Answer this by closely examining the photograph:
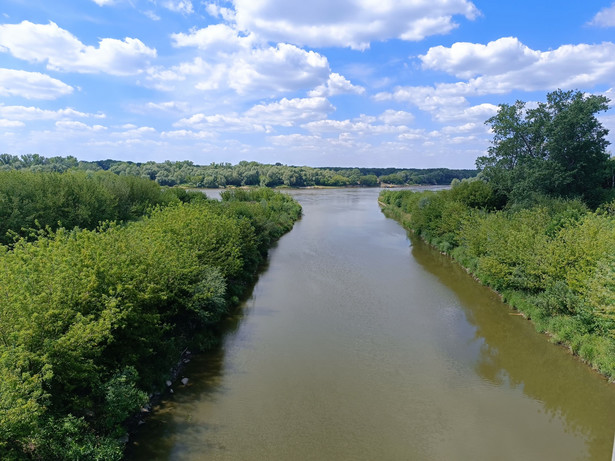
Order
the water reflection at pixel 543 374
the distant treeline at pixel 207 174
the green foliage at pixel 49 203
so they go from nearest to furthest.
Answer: the water reflection at pixel 543 374 → the green foliage at pixel 49 203 → the distant treeline at pixel 207 174

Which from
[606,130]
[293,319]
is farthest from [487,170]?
[293,319]

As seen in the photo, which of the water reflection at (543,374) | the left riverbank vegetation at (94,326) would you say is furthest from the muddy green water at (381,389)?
the left riverbank vegetation at (94,326)

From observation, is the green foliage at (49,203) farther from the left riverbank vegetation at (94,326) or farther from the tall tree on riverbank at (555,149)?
the tall tree on riverbank at (555,149)

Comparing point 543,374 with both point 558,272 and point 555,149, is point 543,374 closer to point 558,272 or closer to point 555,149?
point 558,272

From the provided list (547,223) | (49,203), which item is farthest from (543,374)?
(49,203)

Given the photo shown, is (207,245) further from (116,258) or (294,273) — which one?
(294,273)

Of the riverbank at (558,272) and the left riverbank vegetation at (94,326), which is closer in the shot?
the left riverbank vegetation at (94,326)
